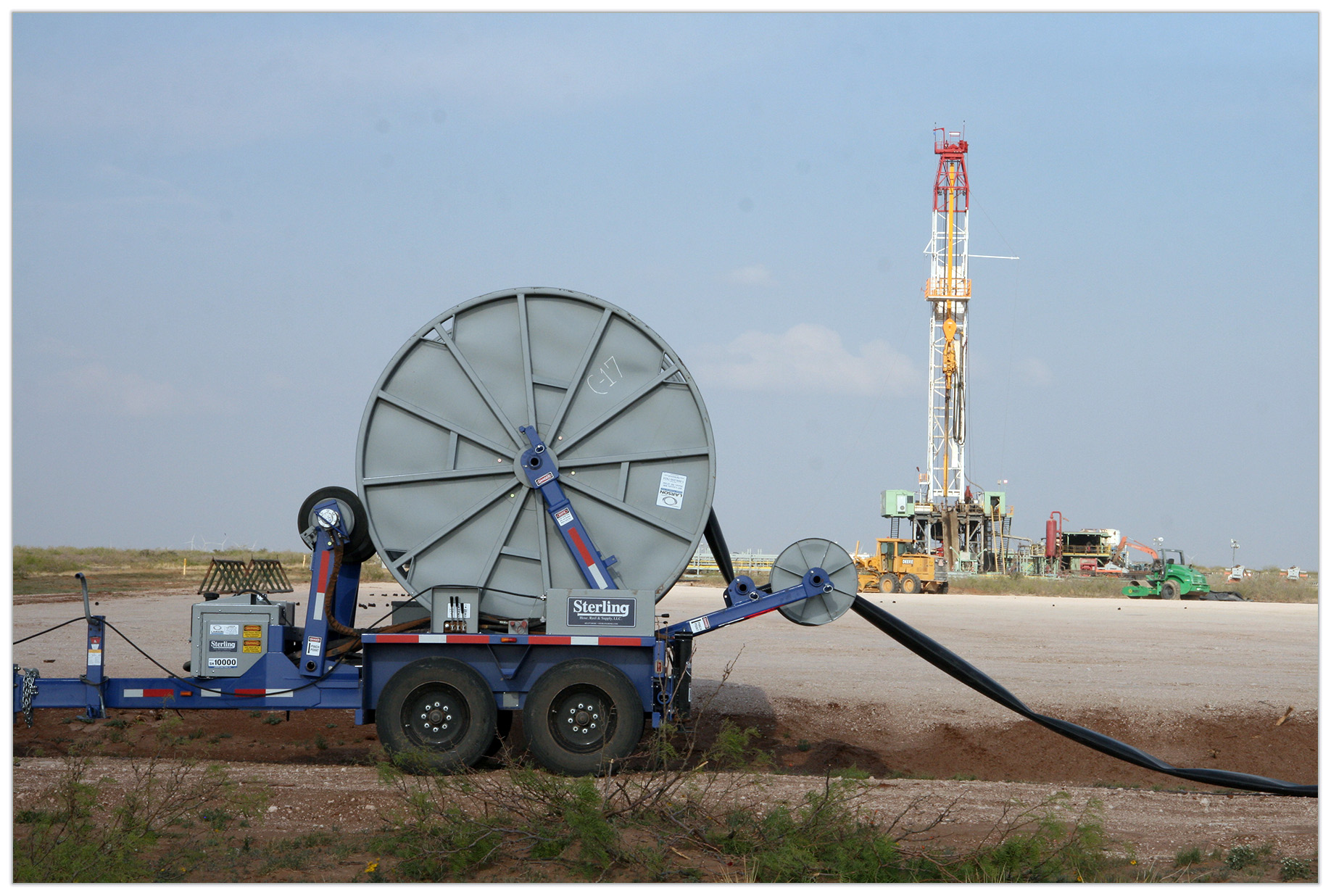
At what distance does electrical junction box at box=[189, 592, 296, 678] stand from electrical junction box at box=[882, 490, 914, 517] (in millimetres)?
61488

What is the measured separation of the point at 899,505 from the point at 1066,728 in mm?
58968

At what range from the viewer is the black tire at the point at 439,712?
10555mm

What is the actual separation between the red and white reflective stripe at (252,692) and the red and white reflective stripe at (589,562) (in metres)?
3.23

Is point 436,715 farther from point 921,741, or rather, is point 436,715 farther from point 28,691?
point 921,741

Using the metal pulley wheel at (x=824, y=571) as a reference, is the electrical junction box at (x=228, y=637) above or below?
below

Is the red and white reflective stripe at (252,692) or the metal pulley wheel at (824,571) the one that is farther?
the metal pulley wheel at (824,571)

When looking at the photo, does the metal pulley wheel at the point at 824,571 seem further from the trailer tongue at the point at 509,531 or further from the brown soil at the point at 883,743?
the brown soil at the point at 883,743

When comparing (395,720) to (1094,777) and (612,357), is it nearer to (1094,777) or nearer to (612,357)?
(612,357)

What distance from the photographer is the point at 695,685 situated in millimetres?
17953

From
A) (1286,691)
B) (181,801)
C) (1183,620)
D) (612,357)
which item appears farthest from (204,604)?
(1183,620)

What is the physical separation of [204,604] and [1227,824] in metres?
9.83

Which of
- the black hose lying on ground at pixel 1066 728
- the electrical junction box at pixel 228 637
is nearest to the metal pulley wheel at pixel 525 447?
the electrical junction box at pixel 228 637

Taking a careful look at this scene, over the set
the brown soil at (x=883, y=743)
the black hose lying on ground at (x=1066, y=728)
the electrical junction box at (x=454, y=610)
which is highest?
the electrical junction box at (x=454, y=610)

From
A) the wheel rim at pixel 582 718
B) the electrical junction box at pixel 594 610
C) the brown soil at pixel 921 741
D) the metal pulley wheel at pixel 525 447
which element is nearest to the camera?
the brown soil at pixel 921 741
